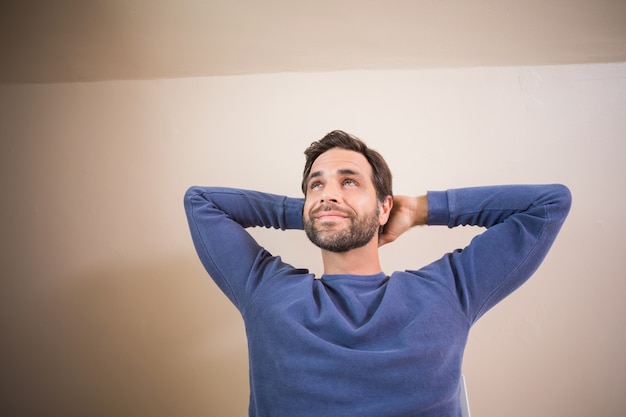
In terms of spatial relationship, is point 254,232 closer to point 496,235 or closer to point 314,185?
point 314,185

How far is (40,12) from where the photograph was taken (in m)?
1.08

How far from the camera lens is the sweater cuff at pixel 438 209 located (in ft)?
3.29

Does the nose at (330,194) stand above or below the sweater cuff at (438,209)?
above

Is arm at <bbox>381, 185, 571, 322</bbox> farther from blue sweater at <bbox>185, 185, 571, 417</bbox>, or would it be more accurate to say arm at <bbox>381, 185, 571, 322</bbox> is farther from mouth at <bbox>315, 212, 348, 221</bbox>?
mouth at <bbox>315, 212, 348, 221</bbox>

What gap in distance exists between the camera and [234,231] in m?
0.96

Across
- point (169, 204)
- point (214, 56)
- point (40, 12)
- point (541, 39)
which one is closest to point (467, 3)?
point (541, 39)

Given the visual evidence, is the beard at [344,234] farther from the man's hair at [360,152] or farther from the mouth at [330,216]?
the man's hair at [360,152]

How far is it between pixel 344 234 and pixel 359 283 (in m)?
0.14

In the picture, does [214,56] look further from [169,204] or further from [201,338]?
[201,338]

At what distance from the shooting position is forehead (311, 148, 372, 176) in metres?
1.01

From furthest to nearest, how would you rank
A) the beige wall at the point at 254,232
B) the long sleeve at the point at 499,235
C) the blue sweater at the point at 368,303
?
1. the beige wall at the point at 254,232
2. the long sleeve at the point at 499,235
3. the blue sweater at the point at 368,303

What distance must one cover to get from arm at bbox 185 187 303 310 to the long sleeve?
0.44 meters

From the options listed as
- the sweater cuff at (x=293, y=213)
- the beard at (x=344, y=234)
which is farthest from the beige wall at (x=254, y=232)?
the beard at (x=344, y=234)

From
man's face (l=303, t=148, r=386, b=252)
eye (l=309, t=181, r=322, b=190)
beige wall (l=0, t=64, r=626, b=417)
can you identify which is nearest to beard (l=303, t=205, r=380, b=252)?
man's face (l=303, t=148, r=386, b=252)
